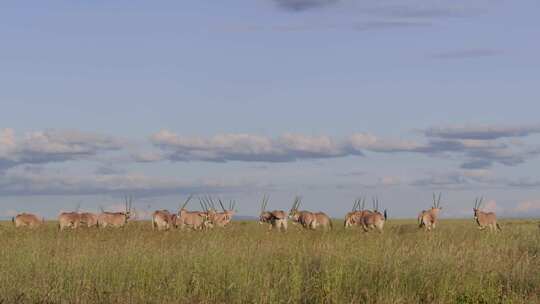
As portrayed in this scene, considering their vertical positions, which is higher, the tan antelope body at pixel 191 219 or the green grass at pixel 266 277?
the tan antelope body at pixel 191 219

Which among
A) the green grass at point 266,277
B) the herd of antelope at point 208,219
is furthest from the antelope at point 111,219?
the green grass at point 266,277

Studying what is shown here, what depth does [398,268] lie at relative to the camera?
13.8m

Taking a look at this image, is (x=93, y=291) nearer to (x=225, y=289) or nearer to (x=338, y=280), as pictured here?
(x=225, y=289)

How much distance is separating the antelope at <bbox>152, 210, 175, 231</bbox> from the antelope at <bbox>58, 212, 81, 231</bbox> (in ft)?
9.71

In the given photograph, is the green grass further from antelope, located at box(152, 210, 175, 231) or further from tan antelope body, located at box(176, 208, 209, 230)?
tan antelope body, located at box(176, 208, 209, 230)

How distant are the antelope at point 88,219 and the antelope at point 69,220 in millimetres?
183

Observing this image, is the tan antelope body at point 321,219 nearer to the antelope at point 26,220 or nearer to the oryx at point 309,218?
the oryx at point 309,218

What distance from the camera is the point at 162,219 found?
30203 millimetres

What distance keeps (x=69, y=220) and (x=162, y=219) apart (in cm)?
354

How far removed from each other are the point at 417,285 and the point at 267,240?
7576mm

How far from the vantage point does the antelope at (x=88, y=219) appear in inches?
1215

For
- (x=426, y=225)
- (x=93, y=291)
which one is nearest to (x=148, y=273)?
(x=93, y=291)

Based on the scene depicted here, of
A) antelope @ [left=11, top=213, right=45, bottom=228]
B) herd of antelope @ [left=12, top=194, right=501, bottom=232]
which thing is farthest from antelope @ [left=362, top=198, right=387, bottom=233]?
antelope @ [left=11, top=213, right=45, bottom=228]

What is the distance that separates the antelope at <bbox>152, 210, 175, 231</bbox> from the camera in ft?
98.0
